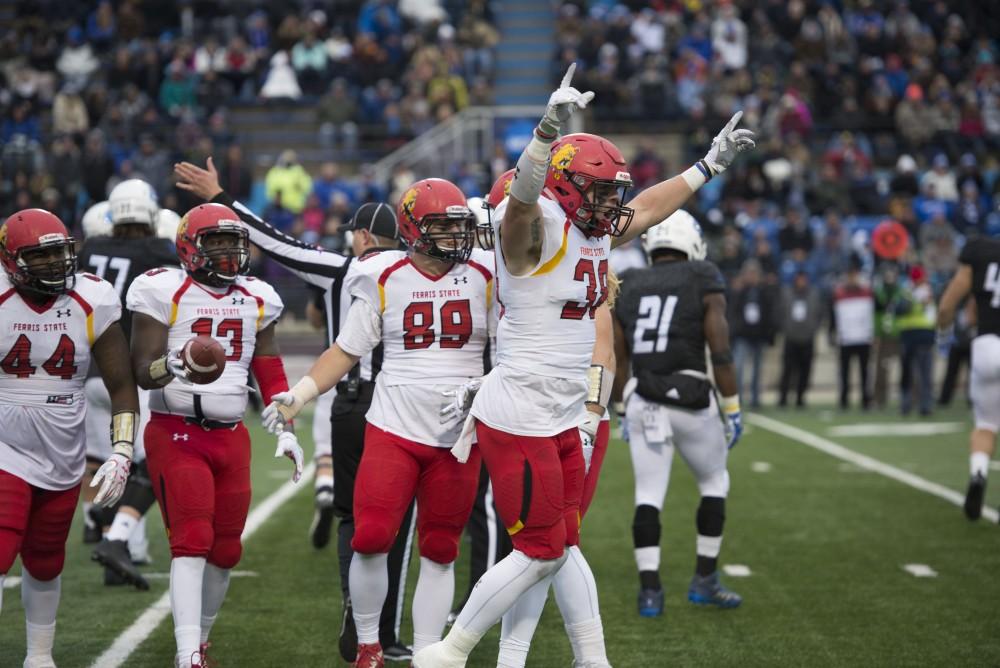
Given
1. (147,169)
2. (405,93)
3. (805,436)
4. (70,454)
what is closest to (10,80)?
(147,169)

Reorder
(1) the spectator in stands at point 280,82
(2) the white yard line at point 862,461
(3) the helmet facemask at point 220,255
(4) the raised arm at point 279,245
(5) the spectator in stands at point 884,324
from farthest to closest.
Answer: (1) the spectator in stands at point 280,82, (5) the spectator in stands at point 884,324, (2) the white yard line at point 862,461, (4) the raised arm at point 279,245, (3) the helmet facemask at point 220,255

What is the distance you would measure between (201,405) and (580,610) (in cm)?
164

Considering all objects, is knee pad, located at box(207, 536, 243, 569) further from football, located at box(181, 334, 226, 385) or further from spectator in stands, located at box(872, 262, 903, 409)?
spectator in stands, located at box(872, 262, 903, 409)

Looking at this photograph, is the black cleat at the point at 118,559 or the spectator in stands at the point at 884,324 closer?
the black cleat at the point at 118,559

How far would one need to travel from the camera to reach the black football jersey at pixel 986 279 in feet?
27.8

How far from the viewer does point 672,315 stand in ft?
21.6

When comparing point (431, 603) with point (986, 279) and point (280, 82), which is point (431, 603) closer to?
point (986, 279)

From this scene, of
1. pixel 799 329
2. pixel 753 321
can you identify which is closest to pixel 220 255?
pixel 753 321

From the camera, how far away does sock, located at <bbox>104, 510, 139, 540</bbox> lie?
6859 mm

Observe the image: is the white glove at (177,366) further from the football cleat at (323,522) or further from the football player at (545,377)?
the football cleat at (323,522)

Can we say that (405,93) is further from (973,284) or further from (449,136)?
(973,284)

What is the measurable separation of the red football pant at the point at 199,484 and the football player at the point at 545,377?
3.15 ft

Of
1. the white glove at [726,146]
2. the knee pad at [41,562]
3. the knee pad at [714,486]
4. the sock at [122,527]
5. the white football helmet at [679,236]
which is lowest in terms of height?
the sock at [122,527]

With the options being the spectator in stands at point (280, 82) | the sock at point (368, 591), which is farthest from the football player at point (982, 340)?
the spectator in stands at point (280, 82)
